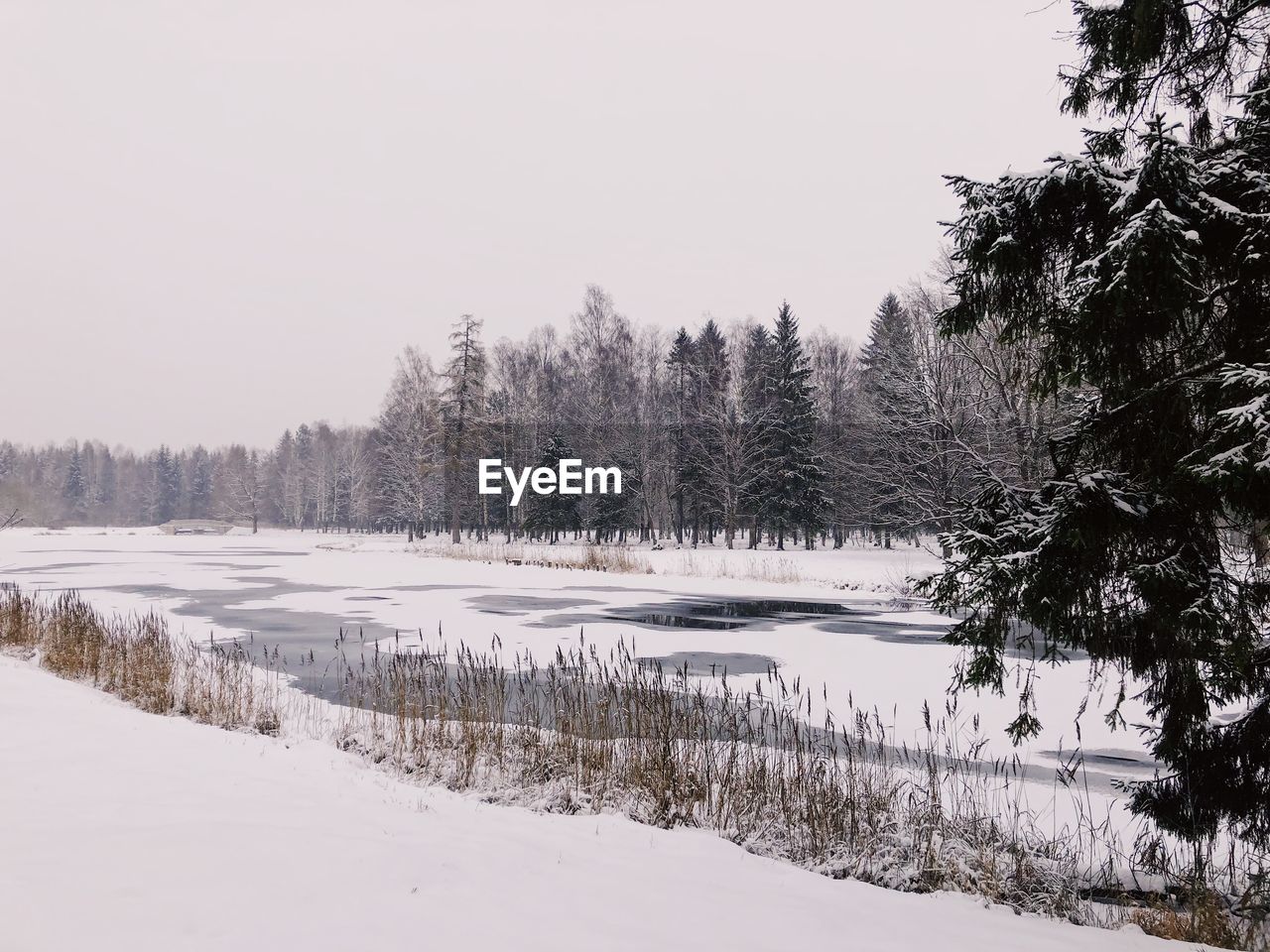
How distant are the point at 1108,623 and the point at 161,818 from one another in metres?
5.20

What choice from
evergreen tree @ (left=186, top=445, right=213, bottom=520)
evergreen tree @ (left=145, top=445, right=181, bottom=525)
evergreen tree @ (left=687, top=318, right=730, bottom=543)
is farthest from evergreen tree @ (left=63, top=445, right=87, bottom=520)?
evergreen tree @ (left=687, top=318, right=730, bottom=543)

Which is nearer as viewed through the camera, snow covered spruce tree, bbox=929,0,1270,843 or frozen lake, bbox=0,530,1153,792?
snow covered spruce tree, bbox=929,0,1270,843

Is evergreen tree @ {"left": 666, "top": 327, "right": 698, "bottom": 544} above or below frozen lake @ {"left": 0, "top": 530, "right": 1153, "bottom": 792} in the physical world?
above

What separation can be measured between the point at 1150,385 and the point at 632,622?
12.6 meters

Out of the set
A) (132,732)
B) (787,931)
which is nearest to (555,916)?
(787,931)

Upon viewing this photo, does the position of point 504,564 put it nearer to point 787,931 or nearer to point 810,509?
point 810,509

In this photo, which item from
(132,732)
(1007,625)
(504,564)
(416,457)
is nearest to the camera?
(1007,625)

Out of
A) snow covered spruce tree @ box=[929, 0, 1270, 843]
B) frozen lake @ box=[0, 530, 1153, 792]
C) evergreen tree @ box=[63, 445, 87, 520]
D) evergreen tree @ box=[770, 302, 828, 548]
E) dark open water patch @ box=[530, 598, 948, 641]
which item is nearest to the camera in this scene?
snow covered spruce tree @ box=[929, 0, 1270, 843]

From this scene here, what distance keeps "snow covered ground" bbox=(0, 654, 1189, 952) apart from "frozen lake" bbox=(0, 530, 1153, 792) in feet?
4.48

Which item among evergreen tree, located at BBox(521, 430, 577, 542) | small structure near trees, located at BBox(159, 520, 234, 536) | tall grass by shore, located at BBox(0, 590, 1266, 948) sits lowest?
small structure near trees, located at BBox(159, 520, 234, 536)

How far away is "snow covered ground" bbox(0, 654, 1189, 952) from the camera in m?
3.21

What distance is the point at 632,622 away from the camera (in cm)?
1522

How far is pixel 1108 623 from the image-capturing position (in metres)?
3.37

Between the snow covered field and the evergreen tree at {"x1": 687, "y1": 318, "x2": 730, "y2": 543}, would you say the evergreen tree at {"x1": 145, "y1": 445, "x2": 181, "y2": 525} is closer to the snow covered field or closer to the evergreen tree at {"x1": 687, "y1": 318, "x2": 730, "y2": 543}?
the evergreen tree at {"x1": 687, "y1": 318, "x2": 730, "y2": 543}
